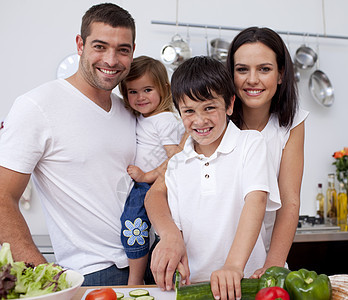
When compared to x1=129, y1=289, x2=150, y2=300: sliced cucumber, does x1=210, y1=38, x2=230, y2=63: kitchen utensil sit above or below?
above

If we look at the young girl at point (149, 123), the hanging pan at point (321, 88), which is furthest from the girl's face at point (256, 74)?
the hanging pan at point (321, 88)

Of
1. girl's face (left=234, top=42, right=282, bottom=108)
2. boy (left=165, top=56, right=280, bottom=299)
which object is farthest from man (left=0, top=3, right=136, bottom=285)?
girl's face (left=234, top=42, right=282, bottom=108)

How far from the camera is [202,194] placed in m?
1.17

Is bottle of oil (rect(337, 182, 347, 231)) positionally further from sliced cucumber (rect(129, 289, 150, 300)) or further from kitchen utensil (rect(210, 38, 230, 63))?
sliced cucumber (rect(129, 289, 150, 300))

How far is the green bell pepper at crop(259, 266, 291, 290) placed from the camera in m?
0.88

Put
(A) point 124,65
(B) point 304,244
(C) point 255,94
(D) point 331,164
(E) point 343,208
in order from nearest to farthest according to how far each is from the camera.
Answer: (C) point 255,94, (A) point 124,65, (B) point 304,244, (E) point 343,208, (D) point 331,164

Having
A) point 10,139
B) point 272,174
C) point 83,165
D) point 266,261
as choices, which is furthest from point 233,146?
point 10,139

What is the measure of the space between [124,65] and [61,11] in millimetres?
1415

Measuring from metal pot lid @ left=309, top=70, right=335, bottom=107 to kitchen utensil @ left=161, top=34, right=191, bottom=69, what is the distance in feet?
3.06

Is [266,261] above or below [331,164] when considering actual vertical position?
below

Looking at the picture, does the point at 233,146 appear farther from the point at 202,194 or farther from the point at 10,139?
the point at 10,139

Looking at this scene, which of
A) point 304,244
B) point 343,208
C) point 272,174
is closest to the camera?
point 272,174

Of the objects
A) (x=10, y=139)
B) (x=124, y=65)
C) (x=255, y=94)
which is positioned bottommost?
(x=10, y=139)

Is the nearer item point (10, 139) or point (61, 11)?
Answer: point (10, 139)
